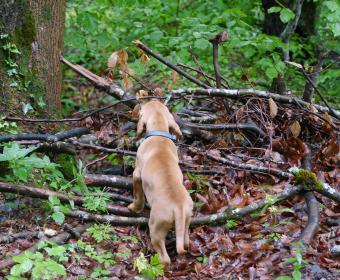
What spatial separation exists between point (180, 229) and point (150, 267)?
1.23 ft

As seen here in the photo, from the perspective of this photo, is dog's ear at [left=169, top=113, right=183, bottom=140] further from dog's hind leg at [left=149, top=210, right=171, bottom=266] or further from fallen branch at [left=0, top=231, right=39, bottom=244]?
fallen branch at [left=0, top=231, right=39, bottom=244]

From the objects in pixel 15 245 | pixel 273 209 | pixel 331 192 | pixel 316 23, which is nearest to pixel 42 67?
pixel 15 245

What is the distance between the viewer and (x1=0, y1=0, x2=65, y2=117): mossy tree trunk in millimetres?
4656

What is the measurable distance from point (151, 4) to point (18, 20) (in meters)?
4.97

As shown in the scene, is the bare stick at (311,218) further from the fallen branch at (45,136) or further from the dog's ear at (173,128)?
the fallen branch at (45,136)

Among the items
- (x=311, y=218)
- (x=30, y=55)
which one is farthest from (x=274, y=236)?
(x=30, y=55)

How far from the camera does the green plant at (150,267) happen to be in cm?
360

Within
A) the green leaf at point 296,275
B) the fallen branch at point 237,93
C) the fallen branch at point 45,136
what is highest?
the fallen branch at point 237,93

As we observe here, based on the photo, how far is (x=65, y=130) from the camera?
5.14 m

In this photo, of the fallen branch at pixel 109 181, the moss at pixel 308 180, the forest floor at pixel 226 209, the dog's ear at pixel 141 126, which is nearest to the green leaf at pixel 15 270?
the forest floor at pixel 226 209

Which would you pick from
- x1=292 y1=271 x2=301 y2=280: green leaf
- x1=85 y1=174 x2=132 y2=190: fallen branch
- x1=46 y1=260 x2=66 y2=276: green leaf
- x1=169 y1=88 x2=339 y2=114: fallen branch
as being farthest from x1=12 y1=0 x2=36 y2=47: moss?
x1=292 y1=271 x2=301 y2=280: green leaf

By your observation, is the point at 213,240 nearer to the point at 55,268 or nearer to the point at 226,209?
the point at 226,209

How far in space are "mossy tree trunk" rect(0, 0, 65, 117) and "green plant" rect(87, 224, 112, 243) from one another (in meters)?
1.44

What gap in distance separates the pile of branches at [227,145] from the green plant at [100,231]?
83 mm
